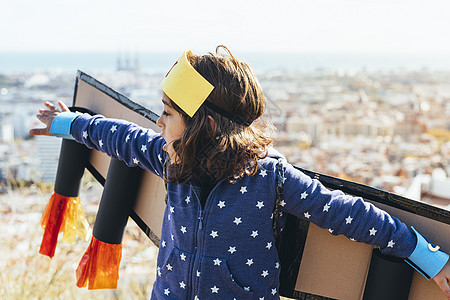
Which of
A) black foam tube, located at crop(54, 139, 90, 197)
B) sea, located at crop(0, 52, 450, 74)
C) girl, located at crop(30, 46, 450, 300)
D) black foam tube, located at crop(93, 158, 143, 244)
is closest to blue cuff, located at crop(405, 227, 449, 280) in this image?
girl, located at crop(30, 46, 450, 300)

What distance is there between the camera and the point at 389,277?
744 millimetres

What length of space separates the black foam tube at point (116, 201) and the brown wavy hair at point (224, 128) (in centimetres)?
34

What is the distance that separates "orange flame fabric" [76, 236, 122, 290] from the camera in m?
1.14

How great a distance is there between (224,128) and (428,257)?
37 cm

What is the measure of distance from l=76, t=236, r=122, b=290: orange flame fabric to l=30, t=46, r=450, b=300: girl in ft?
1.17

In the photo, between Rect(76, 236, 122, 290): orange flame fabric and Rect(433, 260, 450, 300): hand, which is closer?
Rect(433, 260, 450, 300): hand

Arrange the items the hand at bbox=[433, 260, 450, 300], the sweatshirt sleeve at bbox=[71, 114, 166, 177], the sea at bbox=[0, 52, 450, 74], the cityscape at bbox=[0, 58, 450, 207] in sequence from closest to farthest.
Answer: the hand at bbox=[433, 260, 450, 300] < the sweatshirt sleeve at bbox=[71, 114, 166, 177] < the cityscape at bbox=[0, 58, 450, 207] < the sea at bbox=[0, 52, 450, 74]

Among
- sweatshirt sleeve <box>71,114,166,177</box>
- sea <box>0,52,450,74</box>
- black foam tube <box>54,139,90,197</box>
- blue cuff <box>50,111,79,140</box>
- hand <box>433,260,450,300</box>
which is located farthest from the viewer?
sea <box>0,52,450,74</box>

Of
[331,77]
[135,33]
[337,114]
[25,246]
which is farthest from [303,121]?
[135,33]

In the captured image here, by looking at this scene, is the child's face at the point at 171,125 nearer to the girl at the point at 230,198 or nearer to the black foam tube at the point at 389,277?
the girl at the point at 230,198

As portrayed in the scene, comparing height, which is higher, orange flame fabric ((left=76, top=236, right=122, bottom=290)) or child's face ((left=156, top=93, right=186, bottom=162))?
child's face ((left=156, top=93, right=186, bottom=162))

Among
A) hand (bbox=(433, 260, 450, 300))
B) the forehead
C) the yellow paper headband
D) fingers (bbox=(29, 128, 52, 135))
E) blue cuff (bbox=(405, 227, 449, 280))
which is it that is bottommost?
hand (bbox=(433, 260, 450, 300))

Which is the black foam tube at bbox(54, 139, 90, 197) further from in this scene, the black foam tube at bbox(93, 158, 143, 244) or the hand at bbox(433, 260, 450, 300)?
the hand at bbox(433, 260, 450, 300)

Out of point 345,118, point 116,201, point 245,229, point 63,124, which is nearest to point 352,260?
point 245,229
